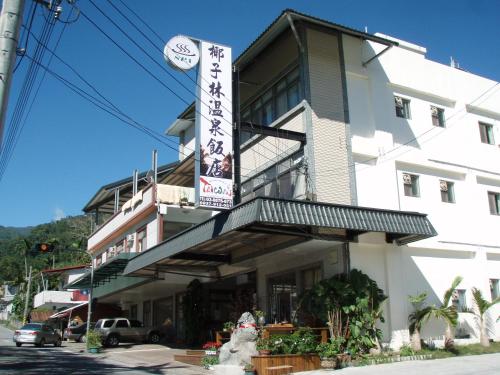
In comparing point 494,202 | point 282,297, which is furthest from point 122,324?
point 494,202

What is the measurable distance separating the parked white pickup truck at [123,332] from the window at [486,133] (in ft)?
67.1

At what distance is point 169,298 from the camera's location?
33375 mm

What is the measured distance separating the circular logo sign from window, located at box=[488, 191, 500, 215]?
45.3 feet

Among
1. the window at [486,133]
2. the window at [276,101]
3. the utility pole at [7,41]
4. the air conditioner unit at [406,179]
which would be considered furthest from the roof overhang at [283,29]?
the utility pole at [7,41]

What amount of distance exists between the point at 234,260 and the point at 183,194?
8392 mm

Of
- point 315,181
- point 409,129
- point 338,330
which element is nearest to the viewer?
point 338,330

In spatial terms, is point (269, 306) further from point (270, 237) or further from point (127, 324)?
point (127, 324)

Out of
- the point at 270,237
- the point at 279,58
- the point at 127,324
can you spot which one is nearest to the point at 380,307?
the point at 270,237

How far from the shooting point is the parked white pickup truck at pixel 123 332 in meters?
30.5

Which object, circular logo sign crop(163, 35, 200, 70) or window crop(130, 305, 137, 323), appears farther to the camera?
window crop(130, 305, 137, 323)

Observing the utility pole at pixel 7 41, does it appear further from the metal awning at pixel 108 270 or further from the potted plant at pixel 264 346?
the metal awning at pixel 108 270

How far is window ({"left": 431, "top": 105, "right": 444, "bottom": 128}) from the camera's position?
22.6 m

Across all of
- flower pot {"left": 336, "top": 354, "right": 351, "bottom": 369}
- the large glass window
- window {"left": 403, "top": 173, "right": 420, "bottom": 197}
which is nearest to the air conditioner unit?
window {"left": 403, "top": 173, "right": 420, "bottom": 197}

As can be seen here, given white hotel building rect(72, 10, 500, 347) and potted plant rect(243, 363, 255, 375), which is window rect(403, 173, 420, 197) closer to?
white hotel building rect(72, 10, 500, 347)
